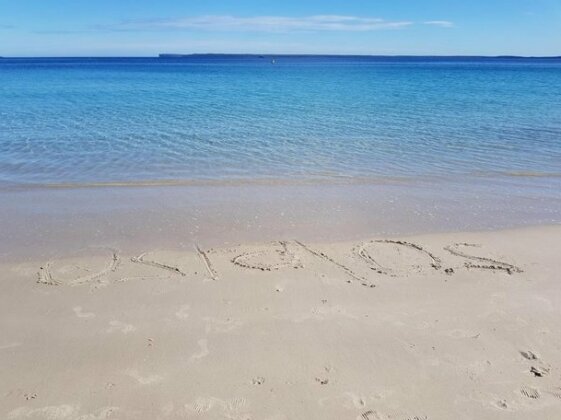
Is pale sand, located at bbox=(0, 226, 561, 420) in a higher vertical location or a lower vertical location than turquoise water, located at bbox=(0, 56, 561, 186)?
lower

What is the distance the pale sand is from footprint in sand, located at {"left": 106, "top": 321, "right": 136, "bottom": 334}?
0.02m

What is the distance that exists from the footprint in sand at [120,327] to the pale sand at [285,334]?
0.02 metres

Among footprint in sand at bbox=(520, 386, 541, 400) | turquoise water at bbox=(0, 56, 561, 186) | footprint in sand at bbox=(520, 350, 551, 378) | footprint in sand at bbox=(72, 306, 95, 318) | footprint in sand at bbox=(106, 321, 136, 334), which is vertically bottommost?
footprint in sand at bbox=(520, 386, 541, 400)

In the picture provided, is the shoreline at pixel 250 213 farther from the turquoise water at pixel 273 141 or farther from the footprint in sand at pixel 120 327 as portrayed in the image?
the footprint in sand at pixel 120 327

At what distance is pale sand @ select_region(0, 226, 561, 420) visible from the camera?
3912 mm

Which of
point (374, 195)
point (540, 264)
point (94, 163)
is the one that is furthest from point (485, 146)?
point (94, 163)

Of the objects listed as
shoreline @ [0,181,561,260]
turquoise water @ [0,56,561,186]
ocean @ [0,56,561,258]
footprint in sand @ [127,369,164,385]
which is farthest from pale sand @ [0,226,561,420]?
turquoise water @ [0,56,561,186]

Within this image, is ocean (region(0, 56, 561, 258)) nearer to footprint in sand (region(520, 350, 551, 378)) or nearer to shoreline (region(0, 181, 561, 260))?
shoreline (region(0, 181, 561, 260))

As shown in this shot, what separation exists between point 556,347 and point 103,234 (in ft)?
20.4

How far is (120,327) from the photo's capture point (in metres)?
4.95

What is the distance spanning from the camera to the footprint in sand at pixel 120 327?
16.0 ft

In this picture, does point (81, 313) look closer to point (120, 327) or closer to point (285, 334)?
point (120, 327)

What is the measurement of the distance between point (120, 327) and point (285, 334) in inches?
67.1

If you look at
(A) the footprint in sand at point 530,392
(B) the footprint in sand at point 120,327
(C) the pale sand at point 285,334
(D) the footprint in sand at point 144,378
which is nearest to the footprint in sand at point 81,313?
(C) the pale sand at point 285,334
